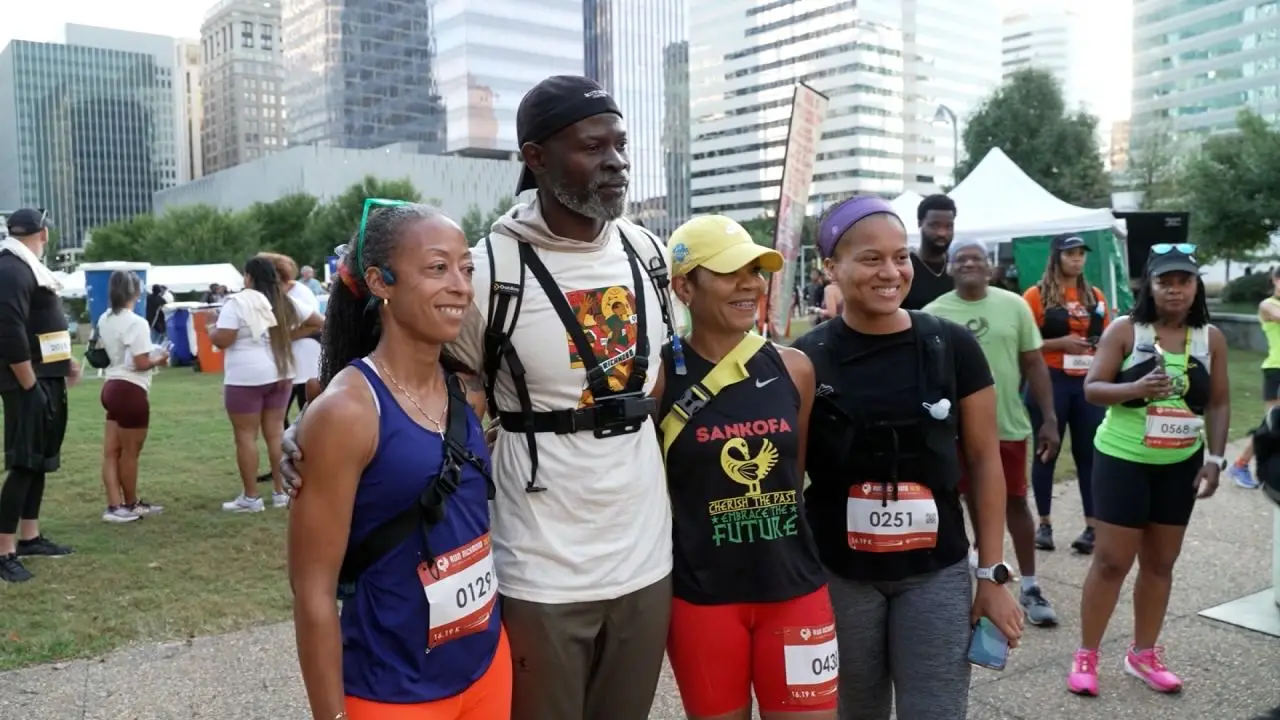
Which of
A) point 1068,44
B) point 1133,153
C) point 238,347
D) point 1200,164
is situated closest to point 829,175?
point 1068,44


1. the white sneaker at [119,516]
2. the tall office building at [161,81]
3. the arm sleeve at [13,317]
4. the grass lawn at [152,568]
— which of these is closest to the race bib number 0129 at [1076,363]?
the grass lawn at [152,568]

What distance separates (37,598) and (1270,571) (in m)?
7.43

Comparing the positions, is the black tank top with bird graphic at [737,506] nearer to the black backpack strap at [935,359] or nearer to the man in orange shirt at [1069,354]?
the black backpack strap at [935,359]

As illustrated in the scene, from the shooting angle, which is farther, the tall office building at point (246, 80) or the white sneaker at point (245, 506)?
the tall office building at point (246, 80)

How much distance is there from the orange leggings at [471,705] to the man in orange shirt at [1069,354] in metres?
4.64

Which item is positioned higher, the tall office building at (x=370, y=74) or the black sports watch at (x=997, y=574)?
the tall office building at (x=370, y=74)

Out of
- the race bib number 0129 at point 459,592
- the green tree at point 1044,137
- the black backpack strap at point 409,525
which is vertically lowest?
the race bib number 0129 at point 459,592

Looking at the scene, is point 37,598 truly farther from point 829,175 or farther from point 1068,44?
point 1068,44

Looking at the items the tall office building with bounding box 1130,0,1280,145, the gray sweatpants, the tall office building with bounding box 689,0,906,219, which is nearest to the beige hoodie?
the gray sweatpants

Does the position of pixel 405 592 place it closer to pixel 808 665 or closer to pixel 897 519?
pixel 808 665

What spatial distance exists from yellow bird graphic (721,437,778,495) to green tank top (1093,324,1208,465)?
234cm

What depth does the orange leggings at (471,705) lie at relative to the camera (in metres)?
1.95

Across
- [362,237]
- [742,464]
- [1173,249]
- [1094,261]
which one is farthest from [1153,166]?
[362,237]

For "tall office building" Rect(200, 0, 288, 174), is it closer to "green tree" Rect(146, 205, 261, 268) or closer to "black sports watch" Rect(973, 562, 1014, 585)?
"green tree" Rect(146, 205, 261, 268)
